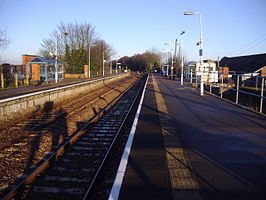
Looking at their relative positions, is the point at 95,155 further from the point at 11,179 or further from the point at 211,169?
the point at 211,169

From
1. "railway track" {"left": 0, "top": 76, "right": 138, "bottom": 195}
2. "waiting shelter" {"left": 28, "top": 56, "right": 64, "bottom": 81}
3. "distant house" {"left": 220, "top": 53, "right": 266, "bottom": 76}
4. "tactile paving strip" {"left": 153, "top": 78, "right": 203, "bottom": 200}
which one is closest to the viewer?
"tactile paving strip" {"left": 153, "top": 78, "right": 203, "bottom": 200}

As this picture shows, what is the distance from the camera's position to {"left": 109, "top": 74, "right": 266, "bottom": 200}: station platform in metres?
4.27

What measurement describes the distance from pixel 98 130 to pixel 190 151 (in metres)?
4.44

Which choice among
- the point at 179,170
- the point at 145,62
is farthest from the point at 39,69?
the point at 145,62

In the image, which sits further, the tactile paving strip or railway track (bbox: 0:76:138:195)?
railway track (bbox: 0:76:138:195)

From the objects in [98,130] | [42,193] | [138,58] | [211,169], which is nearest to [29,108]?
[98,130]

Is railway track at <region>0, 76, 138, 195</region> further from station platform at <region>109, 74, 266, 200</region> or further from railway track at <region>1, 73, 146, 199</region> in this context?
station platform at <region>109, 74, 266, 200</region>

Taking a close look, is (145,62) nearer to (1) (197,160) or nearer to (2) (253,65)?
(2) (253,65)

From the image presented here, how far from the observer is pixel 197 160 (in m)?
5.66

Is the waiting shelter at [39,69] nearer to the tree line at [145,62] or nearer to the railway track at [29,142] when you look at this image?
the railway track at [29,142]

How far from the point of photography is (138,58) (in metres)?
122

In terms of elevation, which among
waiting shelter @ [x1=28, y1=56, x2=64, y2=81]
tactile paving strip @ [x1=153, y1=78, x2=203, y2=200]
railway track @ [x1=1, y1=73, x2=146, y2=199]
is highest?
waiting shelter @ [x1=28, y1=56, x2=64, y2=81]

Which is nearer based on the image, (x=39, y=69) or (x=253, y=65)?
(x=39, y=69)

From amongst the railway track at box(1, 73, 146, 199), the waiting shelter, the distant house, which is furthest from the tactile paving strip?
the distant house
